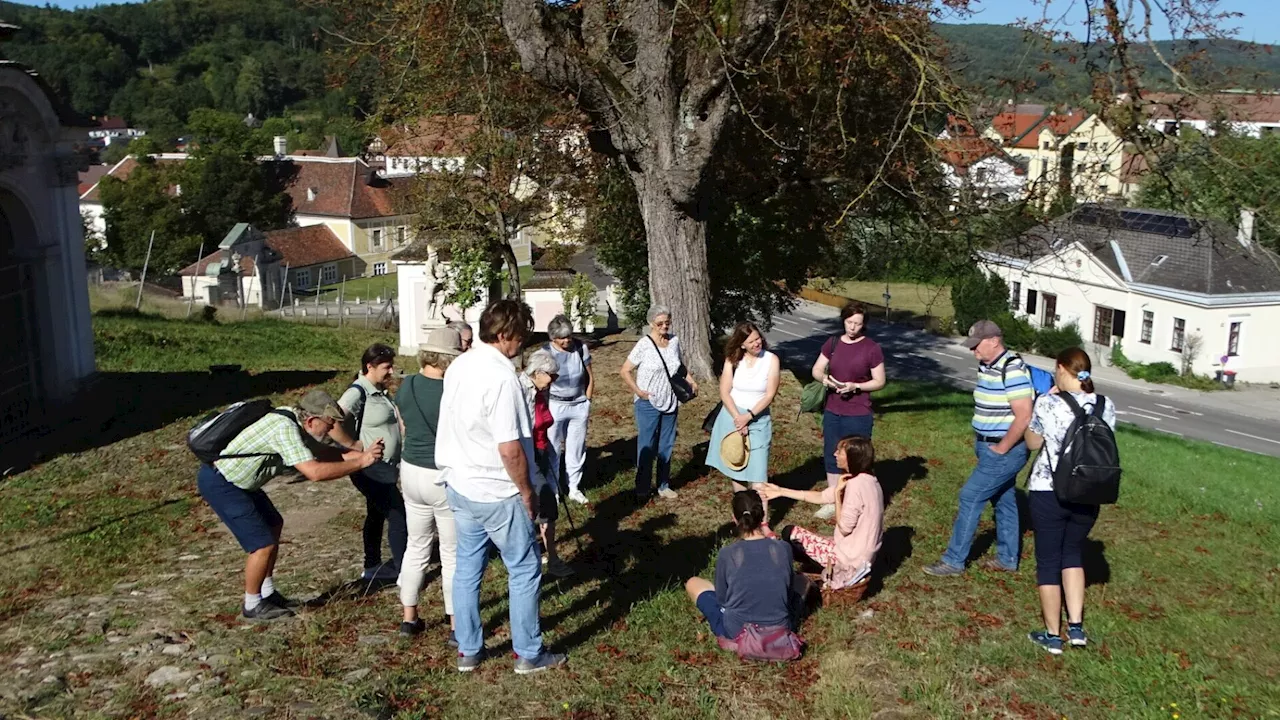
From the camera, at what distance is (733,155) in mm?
16297

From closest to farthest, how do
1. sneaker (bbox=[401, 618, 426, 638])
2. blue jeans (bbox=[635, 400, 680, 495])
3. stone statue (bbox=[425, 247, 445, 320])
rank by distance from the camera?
1. sneaker (bbox=[401, 618, 426, 638])
2. blue jeans (bbox=[635, 400, 680, 495])
3. stone statue (bbox=[425, 247, 445, 320])

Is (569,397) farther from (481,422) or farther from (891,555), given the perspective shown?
(481,422)

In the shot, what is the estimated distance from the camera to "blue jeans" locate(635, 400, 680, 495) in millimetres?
8398

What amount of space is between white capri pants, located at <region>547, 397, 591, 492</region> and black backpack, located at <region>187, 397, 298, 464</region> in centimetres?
268

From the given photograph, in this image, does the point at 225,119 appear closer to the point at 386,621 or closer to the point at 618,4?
the point at 618,4

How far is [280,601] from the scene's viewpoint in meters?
6.28

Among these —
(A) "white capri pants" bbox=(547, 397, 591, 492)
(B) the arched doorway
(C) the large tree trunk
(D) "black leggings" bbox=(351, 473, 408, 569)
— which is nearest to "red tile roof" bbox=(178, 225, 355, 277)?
(B) the arched doorway

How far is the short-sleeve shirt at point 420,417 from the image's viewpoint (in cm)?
560

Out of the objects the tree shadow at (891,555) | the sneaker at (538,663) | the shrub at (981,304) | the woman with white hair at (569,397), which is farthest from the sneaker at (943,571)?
the shrub at (981,304)

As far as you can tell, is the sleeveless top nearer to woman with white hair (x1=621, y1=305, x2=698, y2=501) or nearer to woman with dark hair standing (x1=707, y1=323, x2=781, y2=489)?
woman with dark hair standing (x1=707, y1=323, x2=781, y2=489)

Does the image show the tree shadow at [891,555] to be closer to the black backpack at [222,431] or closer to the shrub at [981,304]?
the black backpack at [222,431]

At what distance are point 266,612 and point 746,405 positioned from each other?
3.49 m

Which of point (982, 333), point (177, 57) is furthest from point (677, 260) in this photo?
point (177, 57)

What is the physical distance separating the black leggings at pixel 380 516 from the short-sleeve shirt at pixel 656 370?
2367 millimetres
